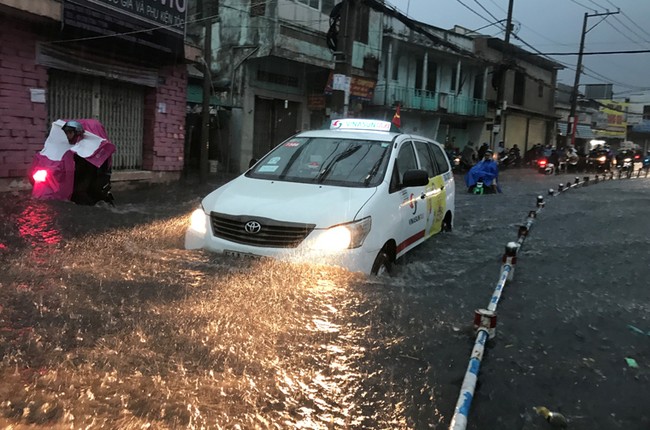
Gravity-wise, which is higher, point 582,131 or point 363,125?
point 582,131

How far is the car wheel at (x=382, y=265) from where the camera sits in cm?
481

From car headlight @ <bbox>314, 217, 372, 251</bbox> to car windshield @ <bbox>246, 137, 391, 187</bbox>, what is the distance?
0.77 meters

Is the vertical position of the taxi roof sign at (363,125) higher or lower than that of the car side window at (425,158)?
higher

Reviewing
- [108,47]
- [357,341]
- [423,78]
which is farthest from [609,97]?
[357,341]

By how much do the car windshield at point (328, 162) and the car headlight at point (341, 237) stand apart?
2.54ft

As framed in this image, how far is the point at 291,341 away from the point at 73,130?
4991 mm

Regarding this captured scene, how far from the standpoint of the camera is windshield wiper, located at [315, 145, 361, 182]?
547 cm

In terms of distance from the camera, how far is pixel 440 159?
297 inches

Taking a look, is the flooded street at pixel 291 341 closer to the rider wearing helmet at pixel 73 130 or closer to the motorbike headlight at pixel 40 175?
the motorbike headlight at pixel 40 175

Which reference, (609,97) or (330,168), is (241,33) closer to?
(330,168)

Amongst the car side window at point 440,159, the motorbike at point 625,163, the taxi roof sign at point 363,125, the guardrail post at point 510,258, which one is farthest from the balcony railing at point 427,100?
the guardrail post at point 510,258

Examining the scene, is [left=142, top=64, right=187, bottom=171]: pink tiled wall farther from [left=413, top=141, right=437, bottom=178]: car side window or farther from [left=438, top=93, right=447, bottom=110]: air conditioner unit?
[left=438, top=93, right=447, bottom=110]: air conditioner unit

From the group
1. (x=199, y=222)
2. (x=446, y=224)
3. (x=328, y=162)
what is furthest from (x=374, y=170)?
(x=446, y=224)

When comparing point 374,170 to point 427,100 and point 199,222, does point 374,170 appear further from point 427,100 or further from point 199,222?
point 427,100
